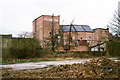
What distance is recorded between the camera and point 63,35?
23141mm

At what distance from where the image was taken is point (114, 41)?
16.0 m

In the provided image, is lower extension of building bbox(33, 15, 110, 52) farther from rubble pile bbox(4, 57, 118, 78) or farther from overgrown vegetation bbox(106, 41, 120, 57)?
rubble pile bbox(4, 57, 118, 78)

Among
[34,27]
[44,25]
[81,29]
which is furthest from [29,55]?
[81,29]

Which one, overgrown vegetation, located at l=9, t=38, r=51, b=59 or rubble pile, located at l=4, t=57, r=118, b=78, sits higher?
overgrown vegetation, located at l=9, t=38, r=51, b=59

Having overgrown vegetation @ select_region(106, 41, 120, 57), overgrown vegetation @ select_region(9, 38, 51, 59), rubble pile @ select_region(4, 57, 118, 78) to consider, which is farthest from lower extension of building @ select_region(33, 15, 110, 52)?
rubble pile @ select_region(4, 57, 118, 78)

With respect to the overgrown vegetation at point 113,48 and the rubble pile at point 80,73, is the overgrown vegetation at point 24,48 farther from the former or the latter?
the overgrown vegetation at point 113,48

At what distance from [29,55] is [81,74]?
867 cm

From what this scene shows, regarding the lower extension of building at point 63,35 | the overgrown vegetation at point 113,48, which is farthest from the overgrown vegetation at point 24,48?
the overgrown vegetation at point 113,48

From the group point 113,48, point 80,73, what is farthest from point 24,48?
point 113,48

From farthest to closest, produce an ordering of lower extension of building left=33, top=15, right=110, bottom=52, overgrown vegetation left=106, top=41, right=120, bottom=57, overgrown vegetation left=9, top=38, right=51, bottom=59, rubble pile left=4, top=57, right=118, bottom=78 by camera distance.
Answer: lower extension of building left=33, top=15, right=110, bottom=52
overgrown vegetation left=106, top=41, right=120, bottom=57
overgrown vegetation left=9, top=38, right=51, bottom=59
rubble pile left=4, top=57, right=118, bottom=78

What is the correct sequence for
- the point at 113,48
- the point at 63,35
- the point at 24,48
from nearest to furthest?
the point at 24,48, the point at 113,48, the point at 63,35

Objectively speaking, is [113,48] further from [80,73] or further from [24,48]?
[80,73]

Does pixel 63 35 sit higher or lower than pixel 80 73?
higher

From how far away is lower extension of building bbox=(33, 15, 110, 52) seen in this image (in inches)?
797
